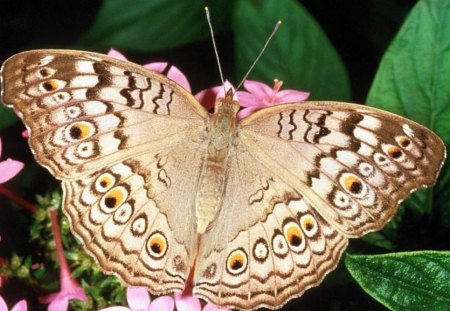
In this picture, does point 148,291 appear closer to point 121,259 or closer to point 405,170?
point 121,259

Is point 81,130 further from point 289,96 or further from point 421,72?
point 421,72

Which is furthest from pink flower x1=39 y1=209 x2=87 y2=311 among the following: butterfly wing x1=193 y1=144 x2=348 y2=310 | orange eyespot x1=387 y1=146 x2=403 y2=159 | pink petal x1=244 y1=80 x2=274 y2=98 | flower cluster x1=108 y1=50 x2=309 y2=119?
orange eyespot x1=387 y1=146 x2=403 y2=159

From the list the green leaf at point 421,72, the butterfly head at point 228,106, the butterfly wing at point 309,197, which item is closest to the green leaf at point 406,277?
the butterfly wing at point 309,197

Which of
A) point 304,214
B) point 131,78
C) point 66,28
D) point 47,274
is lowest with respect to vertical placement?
point 47,274

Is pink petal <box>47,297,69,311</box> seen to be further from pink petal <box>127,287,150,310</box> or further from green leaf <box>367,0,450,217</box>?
green leaf <box>367,0,450,217</box>

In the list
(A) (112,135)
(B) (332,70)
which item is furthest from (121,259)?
(B) (332,70)

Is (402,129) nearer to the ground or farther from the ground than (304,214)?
farther from the ground
